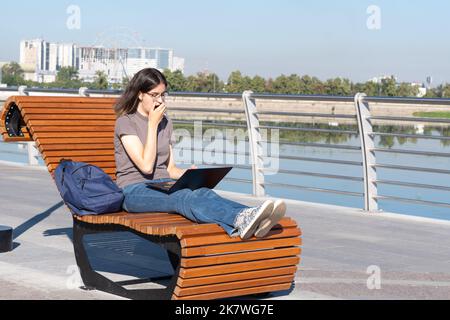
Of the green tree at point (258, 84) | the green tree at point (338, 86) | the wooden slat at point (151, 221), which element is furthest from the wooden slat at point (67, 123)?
the green tree at point (258, 84)

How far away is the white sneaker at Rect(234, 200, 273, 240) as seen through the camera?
473 cm

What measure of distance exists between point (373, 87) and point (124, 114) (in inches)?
2698

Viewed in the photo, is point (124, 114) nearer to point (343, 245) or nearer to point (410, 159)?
point (343, 245)

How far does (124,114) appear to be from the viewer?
5809 millimetres

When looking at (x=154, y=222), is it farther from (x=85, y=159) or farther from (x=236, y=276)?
(x=85, y=159)

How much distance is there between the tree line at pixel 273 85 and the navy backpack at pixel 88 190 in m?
51.0

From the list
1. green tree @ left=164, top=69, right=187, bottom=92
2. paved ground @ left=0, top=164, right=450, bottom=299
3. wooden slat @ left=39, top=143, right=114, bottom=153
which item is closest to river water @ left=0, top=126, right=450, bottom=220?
paved ground @ left=0, top=164, right=450, bottom=299

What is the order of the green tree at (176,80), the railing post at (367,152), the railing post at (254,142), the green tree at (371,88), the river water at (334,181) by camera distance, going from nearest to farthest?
1. the railing post at (367,152)
2. the railing post at (254,142)
3. the river water at (334,181)
4. the green tree at (176,80)
5. the green tree at (371,88)

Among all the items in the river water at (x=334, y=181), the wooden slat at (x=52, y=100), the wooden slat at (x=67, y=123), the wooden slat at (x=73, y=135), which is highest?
the wooden slat at (x=52, y=100)

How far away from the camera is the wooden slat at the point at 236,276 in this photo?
467 centimetres

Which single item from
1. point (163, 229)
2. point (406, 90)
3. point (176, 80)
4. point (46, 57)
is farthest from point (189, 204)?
point (46, 57)

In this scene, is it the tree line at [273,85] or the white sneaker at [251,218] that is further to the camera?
the tree line at [273,85]

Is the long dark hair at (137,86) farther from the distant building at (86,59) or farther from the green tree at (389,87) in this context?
the distant building at (86,59)
